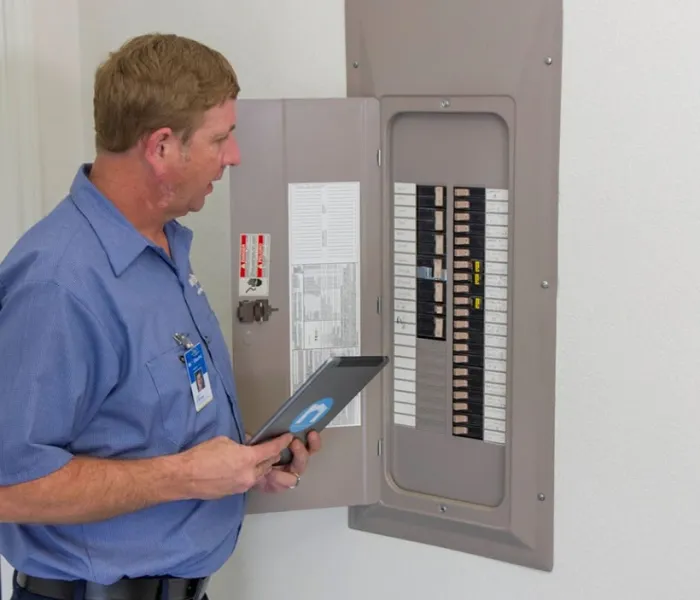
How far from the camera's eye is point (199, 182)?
1.48 metres

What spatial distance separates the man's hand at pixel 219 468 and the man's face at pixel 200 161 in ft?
1.15

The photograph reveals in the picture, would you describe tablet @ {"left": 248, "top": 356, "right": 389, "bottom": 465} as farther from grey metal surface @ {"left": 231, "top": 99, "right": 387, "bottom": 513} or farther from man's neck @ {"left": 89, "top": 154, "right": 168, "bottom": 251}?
man's neck @ {"left": 89, "top": 154, "right": 168, "bottom": 251}

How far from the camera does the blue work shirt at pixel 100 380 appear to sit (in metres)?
1.32

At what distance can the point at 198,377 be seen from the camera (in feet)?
4.99

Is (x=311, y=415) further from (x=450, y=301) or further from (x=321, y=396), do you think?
(x=450, y=301)

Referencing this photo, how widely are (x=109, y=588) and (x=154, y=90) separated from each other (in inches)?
27.7

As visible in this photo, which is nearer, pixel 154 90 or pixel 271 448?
pixel 154 90

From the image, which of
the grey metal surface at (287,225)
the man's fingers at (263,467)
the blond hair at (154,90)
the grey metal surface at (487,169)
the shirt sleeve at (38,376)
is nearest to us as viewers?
the shirt sleeve at (38,376)

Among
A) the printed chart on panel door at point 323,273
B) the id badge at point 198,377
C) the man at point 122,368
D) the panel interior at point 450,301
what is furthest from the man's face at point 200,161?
the panel interior at point 450,301

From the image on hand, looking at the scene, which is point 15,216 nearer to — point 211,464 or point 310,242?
point 310,242

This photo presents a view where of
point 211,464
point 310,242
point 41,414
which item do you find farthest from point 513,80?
point 41,414

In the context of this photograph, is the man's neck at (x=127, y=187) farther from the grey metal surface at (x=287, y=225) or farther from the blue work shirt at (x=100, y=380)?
the grey metal surface at (x=287, y=225)

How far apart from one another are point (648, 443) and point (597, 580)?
27 centimetres

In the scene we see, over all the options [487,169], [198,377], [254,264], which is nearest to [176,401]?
[198,377]
